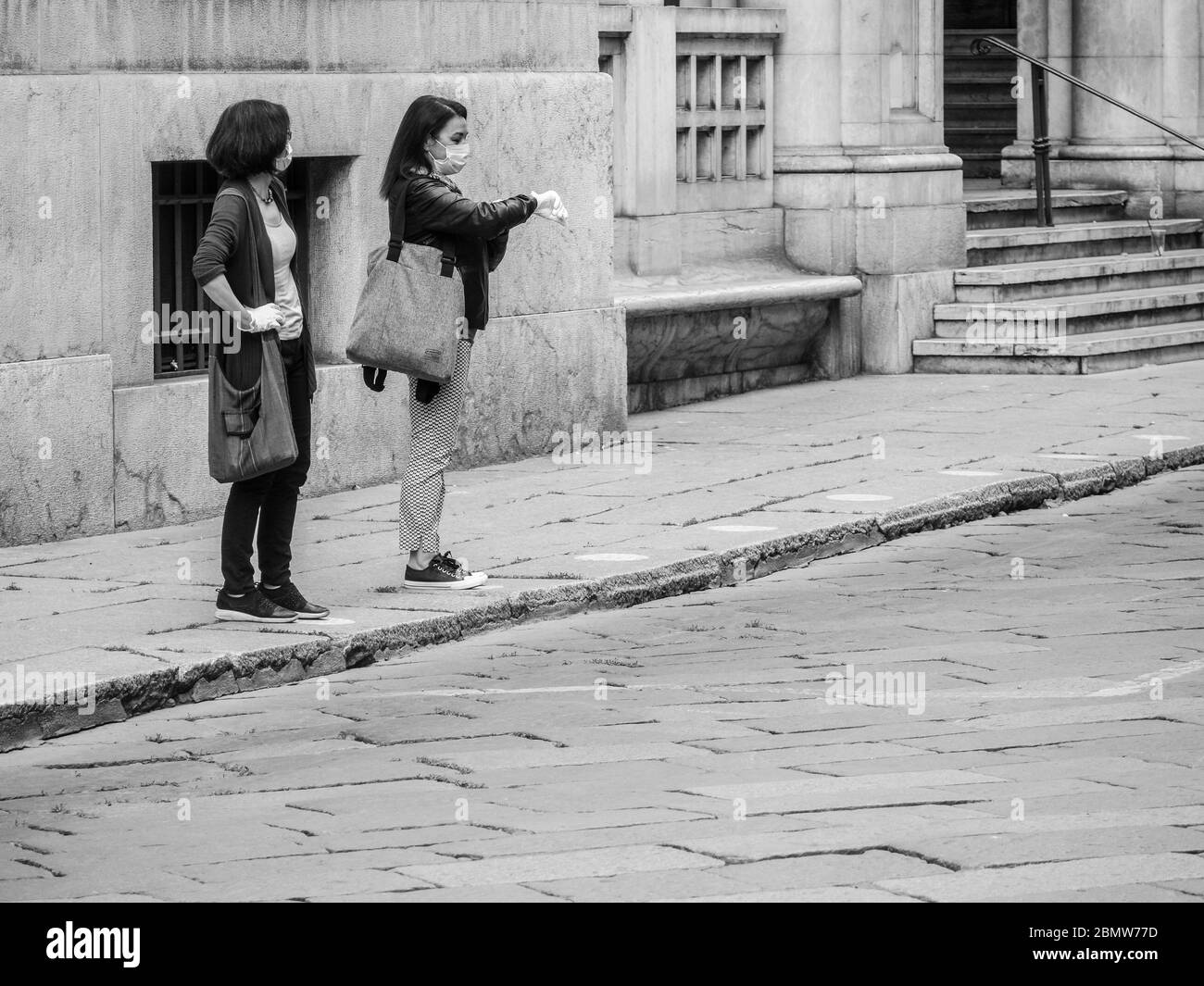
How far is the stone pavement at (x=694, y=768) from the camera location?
526 centimetres

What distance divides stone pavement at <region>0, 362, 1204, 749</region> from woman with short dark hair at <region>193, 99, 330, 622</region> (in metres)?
0.17

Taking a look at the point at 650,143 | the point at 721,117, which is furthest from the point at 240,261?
the point at 721,117

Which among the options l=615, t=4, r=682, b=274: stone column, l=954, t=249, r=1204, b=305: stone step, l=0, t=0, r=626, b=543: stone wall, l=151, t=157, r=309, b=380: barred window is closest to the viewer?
l=0, t=0, r=626, b=543: stone wall

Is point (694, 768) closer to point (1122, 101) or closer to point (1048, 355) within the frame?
point (1048, 355)

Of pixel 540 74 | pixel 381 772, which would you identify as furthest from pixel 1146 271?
pixel 381 772

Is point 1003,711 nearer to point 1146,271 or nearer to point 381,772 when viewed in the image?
point 381,772

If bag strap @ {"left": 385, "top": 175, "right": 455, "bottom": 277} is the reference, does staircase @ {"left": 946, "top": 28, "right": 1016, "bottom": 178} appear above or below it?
above

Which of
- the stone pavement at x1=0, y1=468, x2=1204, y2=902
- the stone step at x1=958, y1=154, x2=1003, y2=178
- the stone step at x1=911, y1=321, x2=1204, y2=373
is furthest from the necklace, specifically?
the stone step at x1=958, y1=154, x2=1003, y2=178

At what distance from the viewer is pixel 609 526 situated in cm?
1002

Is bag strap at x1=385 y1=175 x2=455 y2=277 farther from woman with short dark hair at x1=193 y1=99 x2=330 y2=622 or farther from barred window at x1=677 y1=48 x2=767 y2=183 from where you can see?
barred window at x1=677 y1=48 x2=767 y2=183

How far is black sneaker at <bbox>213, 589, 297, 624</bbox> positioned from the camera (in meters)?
8.09

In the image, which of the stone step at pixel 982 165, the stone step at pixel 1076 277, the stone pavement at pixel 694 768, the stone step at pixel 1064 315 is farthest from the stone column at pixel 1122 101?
the stone pavement at pixel 694 768

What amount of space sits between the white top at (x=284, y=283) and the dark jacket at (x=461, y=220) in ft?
2.26
